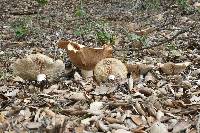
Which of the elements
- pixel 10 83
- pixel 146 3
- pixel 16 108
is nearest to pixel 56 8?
pixel 146 3

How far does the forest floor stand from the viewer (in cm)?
350

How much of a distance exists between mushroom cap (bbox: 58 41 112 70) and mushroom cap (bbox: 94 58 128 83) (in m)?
0.15

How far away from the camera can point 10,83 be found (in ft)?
15.5

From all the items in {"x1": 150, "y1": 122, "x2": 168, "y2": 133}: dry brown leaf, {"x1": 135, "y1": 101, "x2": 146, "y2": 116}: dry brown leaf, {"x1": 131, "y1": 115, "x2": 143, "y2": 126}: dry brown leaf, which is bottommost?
{"x1": 131, "y1": 115, "x2": 143, "y2": 126}: dry brown leaf

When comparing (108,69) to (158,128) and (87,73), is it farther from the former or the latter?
(158,128)

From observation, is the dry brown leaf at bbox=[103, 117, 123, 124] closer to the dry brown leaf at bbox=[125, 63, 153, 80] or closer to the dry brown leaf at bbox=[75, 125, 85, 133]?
the dry brown leaf at bbox=[75, 125, 85, 133]

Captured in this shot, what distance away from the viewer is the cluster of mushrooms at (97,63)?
4480mm

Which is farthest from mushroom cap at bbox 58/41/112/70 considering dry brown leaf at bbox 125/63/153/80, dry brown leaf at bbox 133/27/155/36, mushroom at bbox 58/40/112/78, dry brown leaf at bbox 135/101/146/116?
dry brown leaf at bbox 133/27/155/36

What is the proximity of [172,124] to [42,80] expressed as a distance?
166 centimetres

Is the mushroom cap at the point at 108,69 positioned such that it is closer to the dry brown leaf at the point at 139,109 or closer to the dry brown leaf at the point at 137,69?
the dry brown leaf at the point at 137,69

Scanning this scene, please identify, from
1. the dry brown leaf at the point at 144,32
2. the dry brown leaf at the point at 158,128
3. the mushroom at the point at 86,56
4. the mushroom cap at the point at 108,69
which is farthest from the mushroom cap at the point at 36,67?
the dry brown leaf at the point at 144,32

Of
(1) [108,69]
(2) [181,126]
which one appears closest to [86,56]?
(1) [108,69]

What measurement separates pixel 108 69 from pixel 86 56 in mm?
291

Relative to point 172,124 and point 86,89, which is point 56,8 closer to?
point 86,89
